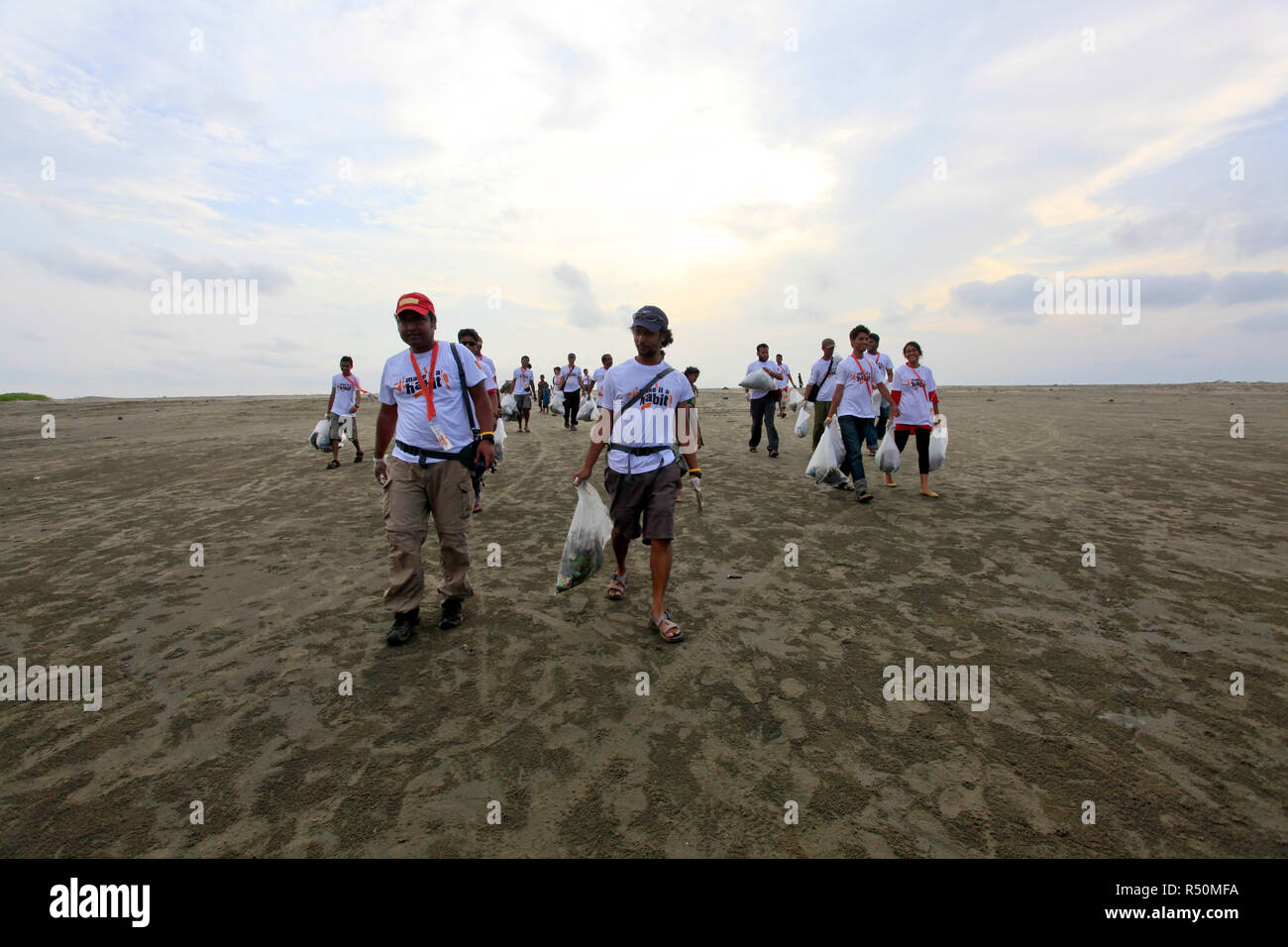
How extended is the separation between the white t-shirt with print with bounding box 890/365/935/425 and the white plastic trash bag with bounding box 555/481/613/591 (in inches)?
188

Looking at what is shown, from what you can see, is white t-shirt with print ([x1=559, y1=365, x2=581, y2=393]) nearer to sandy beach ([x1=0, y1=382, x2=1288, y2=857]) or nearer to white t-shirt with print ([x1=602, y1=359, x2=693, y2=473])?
sandy beach ([x1=0, y1=382, x2=1288, y2=857])

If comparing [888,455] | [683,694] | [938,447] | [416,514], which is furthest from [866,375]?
[416,514]

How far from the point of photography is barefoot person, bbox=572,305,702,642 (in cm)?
367

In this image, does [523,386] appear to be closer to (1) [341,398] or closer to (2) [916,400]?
(1) [341,398]

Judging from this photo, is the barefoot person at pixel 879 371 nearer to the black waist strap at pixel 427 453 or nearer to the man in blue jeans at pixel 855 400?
the man in blue jeans at pixel 855 400

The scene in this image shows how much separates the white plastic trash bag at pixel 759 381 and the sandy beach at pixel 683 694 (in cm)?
382

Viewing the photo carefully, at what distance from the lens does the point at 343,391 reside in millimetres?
9984

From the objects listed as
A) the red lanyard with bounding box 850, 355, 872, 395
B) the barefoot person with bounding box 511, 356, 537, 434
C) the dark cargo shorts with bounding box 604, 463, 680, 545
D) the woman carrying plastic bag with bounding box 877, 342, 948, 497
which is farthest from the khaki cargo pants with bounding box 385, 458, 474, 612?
the barefoot person with bounding box 511, 356, 537, 434

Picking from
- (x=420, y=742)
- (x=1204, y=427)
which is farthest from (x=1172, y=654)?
(x=1204, y=427)

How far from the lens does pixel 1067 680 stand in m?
3.07

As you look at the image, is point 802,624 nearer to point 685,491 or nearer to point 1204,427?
point 685,491

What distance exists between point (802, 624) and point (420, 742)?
2.41 m
